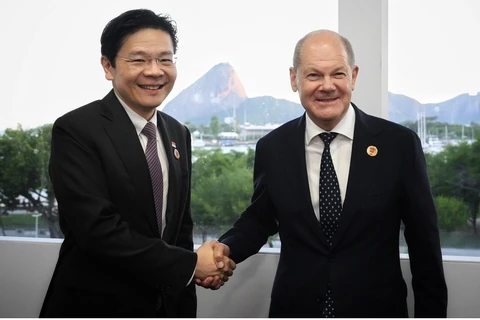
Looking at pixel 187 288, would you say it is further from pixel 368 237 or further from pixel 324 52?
pixel 324 52

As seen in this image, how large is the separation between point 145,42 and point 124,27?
96 millimetres

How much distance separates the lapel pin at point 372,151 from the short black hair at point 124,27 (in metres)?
0.93

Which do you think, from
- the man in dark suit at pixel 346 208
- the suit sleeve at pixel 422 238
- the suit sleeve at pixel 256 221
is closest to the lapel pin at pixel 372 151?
the man in dark suit at pixel 346 208

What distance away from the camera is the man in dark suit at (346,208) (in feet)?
6.51

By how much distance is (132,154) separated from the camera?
195 centimetres

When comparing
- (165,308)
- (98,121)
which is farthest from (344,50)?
(165,308)

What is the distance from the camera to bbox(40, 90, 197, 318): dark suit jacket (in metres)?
1.89

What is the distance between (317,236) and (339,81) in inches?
23.7

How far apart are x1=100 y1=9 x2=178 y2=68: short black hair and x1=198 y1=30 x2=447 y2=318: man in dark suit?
1.93 ft

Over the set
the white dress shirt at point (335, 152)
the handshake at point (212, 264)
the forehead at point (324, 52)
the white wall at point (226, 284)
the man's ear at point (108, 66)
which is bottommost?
the white wall at point (226, 284)

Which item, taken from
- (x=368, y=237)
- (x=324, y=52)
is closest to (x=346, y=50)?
(x=324, y=52)

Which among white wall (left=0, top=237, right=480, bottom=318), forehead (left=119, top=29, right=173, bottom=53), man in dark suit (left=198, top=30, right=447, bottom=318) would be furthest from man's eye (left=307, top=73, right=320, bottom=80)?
white wall (left=0, top=237, right=480, bottom=318)

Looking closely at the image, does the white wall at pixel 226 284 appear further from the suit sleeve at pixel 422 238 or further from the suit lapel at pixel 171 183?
the suit lapel at pixel 171 183

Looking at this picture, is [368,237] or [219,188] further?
[219,188]
